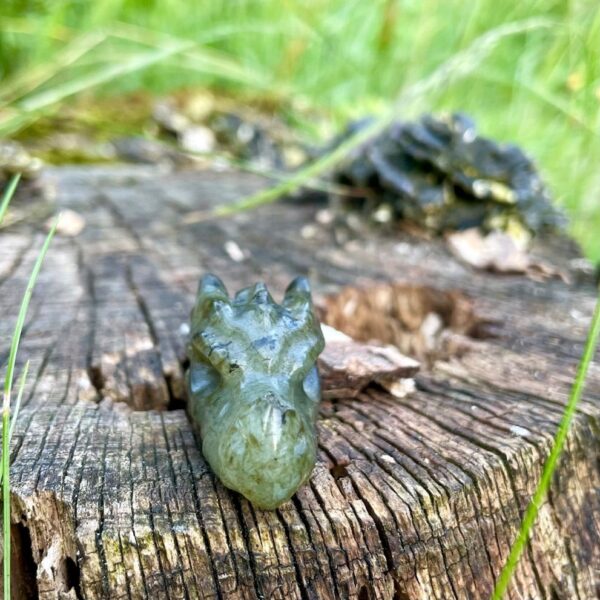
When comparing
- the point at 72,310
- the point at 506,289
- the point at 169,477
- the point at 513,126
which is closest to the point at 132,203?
the point at 72,310

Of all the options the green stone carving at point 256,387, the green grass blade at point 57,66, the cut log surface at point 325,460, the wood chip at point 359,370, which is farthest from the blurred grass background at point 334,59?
the green stone carving at point 256,387

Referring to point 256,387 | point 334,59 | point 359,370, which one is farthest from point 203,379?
point 334,59

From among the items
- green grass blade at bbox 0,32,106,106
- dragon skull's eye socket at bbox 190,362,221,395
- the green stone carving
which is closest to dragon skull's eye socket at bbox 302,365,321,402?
the green stone carving

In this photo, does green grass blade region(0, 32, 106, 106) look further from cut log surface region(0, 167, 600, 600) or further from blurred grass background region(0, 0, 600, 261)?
cut log surface region(0, 167, 600, 600)

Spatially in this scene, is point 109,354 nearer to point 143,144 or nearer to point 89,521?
point 89,521

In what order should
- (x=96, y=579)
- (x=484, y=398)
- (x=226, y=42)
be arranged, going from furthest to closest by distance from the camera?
1. (x=226, y=42)
2. (x=484, y=398)
3. (x=96, y=579)

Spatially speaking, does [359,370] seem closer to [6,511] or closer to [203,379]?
[203,379]

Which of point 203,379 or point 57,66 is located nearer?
point 203,379
